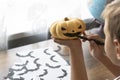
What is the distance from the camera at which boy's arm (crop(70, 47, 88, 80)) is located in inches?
35.6

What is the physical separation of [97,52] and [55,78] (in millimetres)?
170

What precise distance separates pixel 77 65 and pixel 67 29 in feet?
0.44

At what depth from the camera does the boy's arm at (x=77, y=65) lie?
90 cm

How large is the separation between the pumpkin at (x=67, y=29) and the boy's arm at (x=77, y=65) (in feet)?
0.19

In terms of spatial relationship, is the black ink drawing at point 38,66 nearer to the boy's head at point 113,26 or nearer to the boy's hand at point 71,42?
the boy's hand at point 71,42

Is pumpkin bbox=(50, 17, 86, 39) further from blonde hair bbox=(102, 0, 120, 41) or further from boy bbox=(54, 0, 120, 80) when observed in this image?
blonde hair bbox=(102, 0, 120, 41)

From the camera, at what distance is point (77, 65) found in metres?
0.91

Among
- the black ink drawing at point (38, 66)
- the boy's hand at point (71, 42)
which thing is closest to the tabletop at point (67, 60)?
the black ink drawing at point (38, 66)

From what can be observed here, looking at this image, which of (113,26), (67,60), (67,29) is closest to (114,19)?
(113,26)

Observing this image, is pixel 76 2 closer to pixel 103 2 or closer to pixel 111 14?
pixel 103 2

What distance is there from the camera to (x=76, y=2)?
4.35ft

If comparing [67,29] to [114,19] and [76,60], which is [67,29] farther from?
[114,19]

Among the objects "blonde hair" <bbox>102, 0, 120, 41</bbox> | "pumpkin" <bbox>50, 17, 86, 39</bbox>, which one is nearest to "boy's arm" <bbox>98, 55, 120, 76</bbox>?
"pumpkin" <bbox>50, 17, 86, 39</bbox>

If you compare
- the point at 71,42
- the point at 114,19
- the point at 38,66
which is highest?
the point at 114,19
